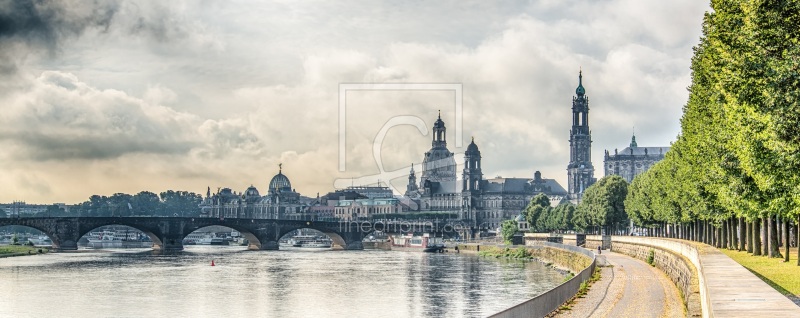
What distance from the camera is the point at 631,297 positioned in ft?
125

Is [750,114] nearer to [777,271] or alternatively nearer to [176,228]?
[777,271]

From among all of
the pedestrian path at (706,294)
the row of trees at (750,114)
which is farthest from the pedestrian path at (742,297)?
the row of trees at (750,114)

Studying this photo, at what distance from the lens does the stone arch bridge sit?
143250 millimetres

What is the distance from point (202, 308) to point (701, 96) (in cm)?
2952

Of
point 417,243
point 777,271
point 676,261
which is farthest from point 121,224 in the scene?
point 777,271

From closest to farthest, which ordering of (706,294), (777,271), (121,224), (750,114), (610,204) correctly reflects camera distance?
(706,294)
(750,114)
(777,271)
(610,204)
(121,224)

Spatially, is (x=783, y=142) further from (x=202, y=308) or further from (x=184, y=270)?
(x=184, y=270)

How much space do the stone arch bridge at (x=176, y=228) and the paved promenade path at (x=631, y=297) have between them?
4205 inches

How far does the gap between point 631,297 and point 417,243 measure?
140 meters

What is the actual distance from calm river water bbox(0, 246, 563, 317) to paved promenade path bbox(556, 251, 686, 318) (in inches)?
298

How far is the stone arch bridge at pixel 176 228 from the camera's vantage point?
470ft

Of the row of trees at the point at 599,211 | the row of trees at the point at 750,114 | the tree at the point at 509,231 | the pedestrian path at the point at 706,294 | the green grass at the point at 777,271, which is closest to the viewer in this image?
the pedestrian path at the point at 706,294

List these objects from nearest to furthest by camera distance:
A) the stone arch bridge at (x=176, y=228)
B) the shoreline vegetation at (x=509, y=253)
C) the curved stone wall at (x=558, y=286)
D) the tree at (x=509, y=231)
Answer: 1. the curved stone wall at (x=558, y=286)
2. the shoreline vegetation at (x=509, y=253)
3. the stone arch bridge at (x=176, y=228)
4. the tree at (x=509, y=231)

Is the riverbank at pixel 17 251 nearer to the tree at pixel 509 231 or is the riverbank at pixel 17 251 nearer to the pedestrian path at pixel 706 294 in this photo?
the tree at pixel 509 231
